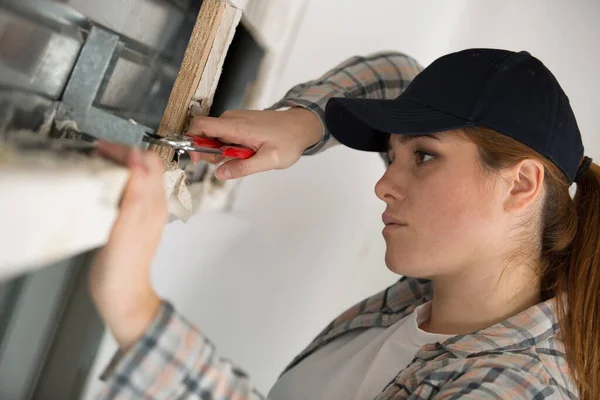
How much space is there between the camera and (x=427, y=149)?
2.88 ft

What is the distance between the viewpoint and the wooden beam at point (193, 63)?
0.81m

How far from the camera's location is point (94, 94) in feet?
2.26

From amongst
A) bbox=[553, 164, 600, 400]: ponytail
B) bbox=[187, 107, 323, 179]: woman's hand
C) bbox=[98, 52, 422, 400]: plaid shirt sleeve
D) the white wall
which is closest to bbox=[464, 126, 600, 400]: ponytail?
bbox=[553, 164, 600, 400]: ponytail

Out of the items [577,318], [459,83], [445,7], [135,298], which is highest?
[445,7]

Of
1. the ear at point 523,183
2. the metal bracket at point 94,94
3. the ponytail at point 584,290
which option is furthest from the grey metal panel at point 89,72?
the ponytail at point 584,290

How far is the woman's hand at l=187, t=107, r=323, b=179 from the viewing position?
807 millimetres

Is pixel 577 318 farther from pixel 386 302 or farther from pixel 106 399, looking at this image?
pixel 106 399

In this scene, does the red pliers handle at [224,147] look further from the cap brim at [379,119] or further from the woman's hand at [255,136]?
the cap brim at [379,119]

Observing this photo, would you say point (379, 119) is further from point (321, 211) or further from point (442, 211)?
point (321, 211)

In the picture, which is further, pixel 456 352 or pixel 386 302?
pixel 386 302

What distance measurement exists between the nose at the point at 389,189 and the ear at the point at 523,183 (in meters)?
0.16

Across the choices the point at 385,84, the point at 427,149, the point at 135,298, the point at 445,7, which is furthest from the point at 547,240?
the point at 445,7

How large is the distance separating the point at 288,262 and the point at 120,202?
1056 mm

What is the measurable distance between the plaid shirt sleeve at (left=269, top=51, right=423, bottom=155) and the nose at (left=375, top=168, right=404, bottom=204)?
6.5 inches
